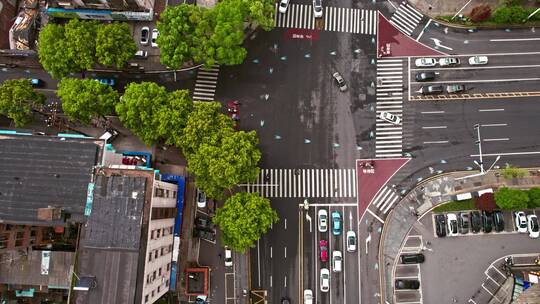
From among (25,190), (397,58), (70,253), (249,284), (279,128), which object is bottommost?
(249,284)

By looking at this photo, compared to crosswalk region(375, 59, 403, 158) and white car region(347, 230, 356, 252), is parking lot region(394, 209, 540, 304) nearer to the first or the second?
white car region(347, 230, 356, 252)

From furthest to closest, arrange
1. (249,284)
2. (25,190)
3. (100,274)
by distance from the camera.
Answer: (249,284) < (25,190) < (100,274)

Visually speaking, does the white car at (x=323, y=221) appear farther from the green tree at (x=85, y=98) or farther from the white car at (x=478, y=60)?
the green tree at (x=85, y=98)

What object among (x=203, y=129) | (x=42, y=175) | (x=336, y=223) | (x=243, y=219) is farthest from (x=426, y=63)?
(x=42, y=175)

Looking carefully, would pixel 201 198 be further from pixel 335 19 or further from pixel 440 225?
pixel 335 19

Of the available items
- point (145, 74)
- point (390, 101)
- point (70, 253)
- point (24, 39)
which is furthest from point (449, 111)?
point (24, 39)

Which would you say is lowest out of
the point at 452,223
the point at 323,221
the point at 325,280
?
the point at 325,280

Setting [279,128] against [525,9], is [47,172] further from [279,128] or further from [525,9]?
[525,9]
